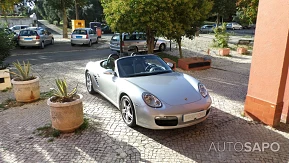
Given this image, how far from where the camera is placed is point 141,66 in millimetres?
5164

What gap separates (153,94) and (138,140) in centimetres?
87

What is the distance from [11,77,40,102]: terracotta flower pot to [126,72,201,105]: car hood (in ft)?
9.43

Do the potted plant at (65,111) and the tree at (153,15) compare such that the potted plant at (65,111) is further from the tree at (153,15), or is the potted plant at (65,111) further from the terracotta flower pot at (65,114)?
the tree at (153,15)

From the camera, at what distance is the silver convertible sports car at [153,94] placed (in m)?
3.87

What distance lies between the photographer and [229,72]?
31.3ft

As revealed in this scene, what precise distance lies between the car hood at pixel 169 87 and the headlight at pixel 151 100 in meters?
0.07

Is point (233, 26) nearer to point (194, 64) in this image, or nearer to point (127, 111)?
point (194, 64)

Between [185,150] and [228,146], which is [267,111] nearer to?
[228,146]

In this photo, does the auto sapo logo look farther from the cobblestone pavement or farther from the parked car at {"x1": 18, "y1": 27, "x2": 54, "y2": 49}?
the parked car at {"x1": 18, "y1": 27, "x2": 54, "y2": 49}

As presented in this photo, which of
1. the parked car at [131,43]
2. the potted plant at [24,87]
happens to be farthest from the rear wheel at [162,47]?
the potted plant at [24,87]

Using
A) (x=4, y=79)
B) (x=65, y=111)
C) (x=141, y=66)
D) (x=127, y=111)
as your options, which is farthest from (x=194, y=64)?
(x=4, y=79)

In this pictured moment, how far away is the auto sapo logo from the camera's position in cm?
375

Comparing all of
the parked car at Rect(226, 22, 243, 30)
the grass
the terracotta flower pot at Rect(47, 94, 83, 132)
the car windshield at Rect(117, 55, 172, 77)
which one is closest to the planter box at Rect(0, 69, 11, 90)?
the grass

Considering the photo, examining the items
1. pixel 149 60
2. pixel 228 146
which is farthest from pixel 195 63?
pixel 228 146
